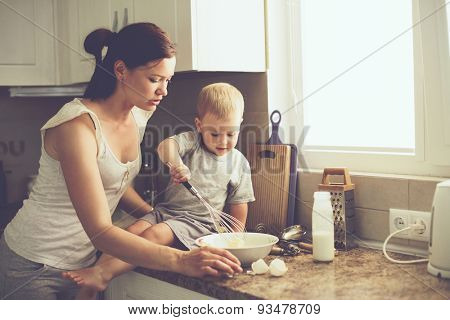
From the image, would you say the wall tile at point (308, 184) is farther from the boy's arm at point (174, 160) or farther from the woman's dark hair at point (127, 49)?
the woman's dark hair at point (127, 49)

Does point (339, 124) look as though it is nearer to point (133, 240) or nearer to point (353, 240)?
point (353, 240)

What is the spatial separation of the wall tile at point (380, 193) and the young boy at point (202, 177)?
292 mm

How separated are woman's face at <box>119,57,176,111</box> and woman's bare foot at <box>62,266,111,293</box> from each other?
1.36 feet

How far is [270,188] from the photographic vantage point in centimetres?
161

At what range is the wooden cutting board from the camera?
62.5 inches

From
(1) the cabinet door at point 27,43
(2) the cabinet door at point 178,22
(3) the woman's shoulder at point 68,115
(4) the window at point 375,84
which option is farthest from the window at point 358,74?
(1) the cabinet door at point 27,43

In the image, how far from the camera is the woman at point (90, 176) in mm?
1234

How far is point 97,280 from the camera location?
135 cm

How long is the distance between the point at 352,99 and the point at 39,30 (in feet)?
3.96

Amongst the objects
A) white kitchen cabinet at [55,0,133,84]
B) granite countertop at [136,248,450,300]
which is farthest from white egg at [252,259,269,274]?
white kitchen cabinet at [55,0,133,84]

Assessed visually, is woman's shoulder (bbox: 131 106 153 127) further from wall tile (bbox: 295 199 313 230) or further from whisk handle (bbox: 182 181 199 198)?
wall tile (bbox: 295 199 313 230)

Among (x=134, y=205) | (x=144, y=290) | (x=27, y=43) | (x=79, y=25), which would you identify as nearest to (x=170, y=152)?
(x=134, y=205)
